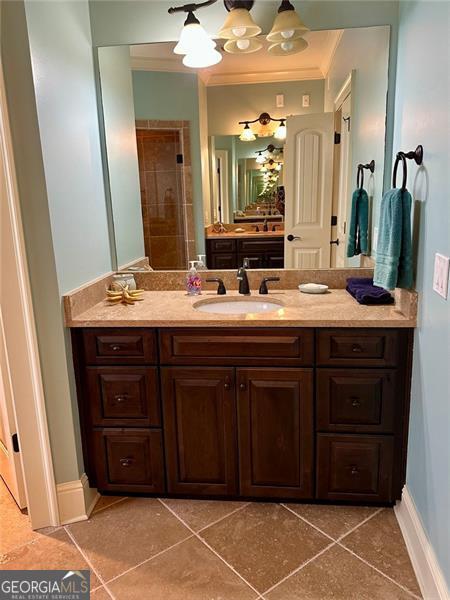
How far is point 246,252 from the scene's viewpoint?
233 centimetres

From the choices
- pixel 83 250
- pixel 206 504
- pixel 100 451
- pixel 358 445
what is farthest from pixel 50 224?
pixel 358 445

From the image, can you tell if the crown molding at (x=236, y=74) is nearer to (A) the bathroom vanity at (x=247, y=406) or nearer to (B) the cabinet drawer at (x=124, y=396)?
(A) the bathroom vanity at (x=247, y=406)

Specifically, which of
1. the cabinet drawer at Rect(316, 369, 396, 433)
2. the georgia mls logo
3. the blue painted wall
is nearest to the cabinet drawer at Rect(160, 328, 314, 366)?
the cabinet drawer at Rect(316, 369, 396, 433)

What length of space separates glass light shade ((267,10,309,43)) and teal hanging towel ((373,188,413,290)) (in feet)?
3.02

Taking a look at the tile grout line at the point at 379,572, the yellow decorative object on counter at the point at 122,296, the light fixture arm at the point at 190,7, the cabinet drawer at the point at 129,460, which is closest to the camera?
the tile grout line at the point at 379,572

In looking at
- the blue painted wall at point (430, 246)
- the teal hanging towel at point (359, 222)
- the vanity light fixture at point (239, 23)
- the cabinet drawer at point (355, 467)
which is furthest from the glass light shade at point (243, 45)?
the cabinet drawer at point (355, 467)

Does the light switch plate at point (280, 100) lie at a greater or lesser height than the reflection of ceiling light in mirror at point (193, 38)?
lesser

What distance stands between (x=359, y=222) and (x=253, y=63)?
998mm

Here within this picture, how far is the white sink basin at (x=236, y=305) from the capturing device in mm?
2127

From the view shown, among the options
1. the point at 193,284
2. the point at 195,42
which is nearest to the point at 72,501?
the point at 193,284

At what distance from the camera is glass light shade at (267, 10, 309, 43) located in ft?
6.18

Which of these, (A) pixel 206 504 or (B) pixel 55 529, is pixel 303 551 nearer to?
(A) pixel 206 504

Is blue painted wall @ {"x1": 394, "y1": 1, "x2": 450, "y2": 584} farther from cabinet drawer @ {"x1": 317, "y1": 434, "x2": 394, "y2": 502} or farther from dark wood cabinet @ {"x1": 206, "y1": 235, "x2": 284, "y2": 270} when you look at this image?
dark wood cabinet @ {"x1": 206, "y1": 235, "x2": 284, "y2": 270}

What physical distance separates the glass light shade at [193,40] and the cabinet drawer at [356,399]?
157cm
